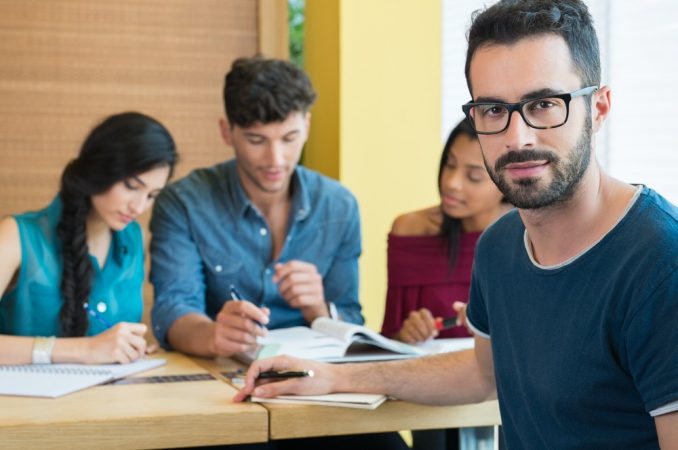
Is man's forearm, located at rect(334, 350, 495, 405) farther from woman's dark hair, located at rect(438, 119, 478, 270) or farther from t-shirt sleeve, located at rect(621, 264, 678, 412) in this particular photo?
woman's dark hair, located at rect(438, 119, 478, 270)

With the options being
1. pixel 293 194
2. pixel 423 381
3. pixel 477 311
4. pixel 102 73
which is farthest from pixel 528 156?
pixel 102 73

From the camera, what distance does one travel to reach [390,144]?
3520 millimetres

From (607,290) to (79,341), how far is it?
126 centimetres

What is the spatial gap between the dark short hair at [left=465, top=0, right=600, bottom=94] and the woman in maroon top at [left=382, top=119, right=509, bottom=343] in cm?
118

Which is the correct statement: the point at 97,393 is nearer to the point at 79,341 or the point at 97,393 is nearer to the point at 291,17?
the point at 79,341

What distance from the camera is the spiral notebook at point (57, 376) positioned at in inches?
74.6

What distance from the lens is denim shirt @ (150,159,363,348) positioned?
278 centimetres

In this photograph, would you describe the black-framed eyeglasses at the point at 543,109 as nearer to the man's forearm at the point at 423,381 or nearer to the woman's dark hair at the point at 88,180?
the man's forearm at the point at 423,381

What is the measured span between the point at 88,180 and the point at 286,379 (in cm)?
93

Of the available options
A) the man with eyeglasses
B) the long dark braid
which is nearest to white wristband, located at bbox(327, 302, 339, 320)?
the long dark braid

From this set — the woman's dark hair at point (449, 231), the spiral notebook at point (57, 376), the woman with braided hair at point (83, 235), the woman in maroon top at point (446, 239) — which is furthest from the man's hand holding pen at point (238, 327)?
the woman's dark hair at point (449, 231)

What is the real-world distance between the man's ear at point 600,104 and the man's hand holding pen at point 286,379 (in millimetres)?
679

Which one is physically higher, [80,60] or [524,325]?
[80,60]

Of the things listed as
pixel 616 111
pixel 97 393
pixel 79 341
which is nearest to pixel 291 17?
pixel 616 111
